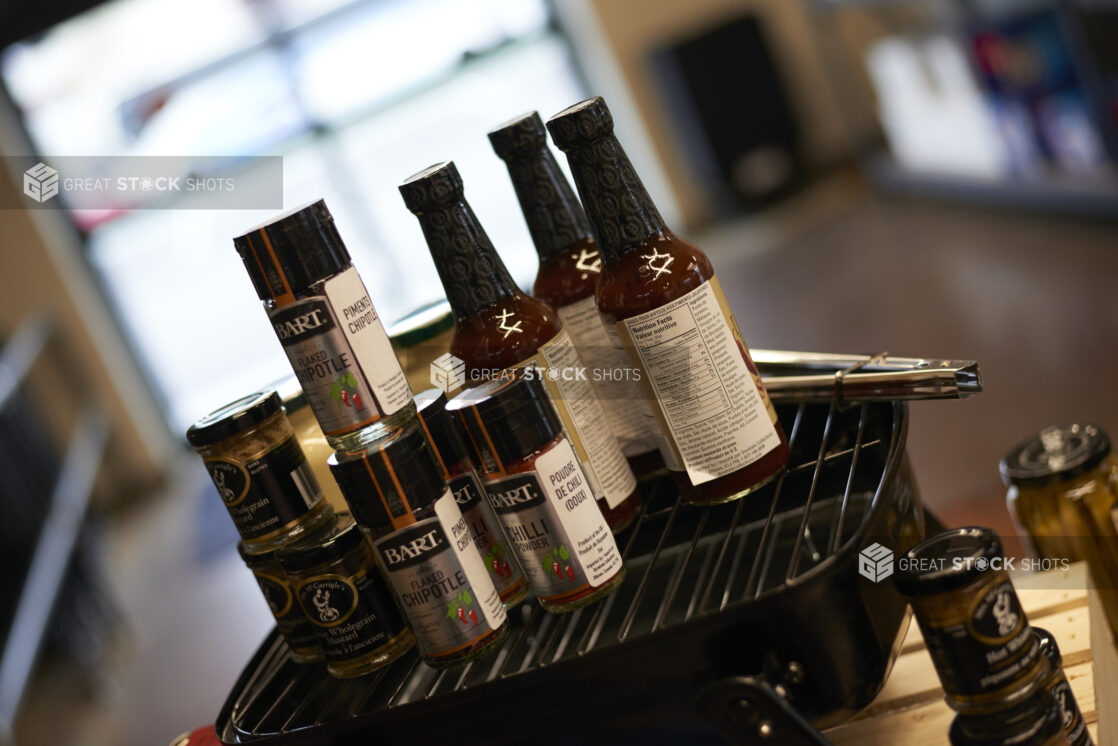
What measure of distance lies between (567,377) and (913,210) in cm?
370

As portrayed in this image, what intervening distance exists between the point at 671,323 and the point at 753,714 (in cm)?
28

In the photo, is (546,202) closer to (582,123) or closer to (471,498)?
(582,123)

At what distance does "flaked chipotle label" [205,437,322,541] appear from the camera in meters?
0.80

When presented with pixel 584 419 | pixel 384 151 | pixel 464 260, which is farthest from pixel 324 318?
pixel 384 151

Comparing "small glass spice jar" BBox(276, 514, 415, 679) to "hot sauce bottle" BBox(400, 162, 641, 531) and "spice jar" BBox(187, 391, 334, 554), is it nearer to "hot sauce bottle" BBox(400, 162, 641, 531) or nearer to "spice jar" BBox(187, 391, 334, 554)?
"spice jar" BBox(187, 391, 334, 554)

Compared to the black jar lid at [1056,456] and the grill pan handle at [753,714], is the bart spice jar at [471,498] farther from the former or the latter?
the black jar lid at [1056,456]

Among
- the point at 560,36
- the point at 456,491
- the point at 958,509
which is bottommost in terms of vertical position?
the point at 958,509

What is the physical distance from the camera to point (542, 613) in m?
0.80

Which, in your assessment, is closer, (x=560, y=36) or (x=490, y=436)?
(x=490, y=436)

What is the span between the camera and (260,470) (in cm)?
80

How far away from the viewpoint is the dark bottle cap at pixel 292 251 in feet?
2.40

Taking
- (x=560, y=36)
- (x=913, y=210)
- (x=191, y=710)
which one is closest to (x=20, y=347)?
(x=191, y=710)

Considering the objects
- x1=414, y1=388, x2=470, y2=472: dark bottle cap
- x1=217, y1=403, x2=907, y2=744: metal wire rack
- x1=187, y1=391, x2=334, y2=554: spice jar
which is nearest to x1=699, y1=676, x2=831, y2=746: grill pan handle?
x1=217, y1=403, x2=907, y2=744: metal wire rack

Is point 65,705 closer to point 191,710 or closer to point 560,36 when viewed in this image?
point 191,710
